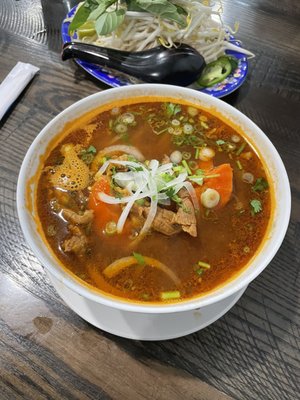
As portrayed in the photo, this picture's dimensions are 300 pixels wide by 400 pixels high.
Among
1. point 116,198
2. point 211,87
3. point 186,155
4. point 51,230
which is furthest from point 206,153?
point 211,87

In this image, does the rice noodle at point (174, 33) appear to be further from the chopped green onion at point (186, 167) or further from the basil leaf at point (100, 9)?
the chopped green onion at point (186, 167)

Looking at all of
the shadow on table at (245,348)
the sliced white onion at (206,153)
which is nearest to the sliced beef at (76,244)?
the shadow on table at (245,348)

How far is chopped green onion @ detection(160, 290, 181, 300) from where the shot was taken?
122cm

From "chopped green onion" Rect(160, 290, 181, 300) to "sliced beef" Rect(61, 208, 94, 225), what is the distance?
357mm

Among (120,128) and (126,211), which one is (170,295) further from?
(120,128)

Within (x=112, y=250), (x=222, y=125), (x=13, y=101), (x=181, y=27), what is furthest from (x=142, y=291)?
(x=181, y=27)

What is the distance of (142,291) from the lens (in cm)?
123

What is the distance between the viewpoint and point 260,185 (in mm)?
1454

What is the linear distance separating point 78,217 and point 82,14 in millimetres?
1444

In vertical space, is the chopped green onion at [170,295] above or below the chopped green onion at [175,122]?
below

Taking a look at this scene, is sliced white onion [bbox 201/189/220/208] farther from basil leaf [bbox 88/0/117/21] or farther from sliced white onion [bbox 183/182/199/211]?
basil leaf [bbox 88/0/117/21]

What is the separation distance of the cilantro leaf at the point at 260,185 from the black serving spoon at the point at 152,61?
3.15 ft

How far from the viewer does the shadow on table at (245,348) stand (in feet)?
4.21

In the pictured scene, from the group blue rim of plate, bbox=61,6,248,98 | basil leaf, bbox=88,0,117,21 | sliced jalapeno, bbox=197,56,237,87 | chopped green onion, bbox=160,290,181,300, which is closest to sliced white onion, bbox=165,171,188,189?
chopped green onion, bbox=160,290,181,300
